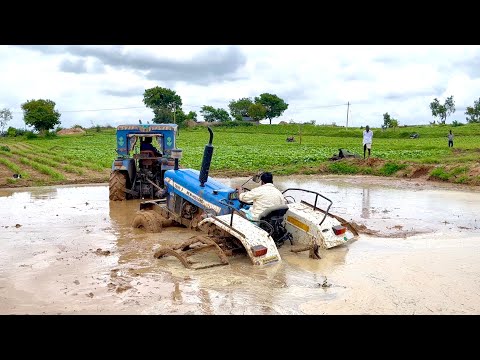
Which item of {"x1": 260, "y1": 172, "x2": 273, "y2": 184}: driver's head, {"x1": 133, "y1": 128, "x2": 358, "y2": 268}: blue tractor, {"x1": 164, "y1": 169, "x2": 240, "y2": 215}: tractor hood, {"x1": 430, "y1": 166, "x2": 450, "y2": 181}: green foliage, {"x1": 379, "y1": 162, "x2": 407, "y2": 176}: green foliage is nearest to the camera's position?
{"x1": 133, "y1": 128, "x2": 358, "y2": 268}: blue tractor

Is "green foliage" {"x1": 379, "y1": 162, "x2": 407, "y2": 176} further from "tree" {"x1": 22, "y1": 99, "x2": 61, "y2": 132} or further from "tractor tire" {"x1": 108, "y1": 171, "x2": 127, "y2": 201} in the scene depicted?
"tree" {"x1": 22, "y1": 99, "x2": 61, "y2": 132}

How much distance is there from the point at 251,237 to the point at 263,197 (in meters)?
0.86

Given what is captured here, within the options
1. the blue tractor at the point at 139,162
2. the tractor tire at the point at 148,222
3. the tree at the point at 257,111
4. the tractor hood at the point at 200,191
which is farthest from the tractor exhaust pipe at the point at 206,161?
the tree at the point at 257,111

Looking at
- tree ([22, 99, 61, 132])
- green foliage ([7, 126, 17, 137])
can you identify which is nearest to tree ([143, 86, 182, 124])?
tree ([22, 99, 61, 132])

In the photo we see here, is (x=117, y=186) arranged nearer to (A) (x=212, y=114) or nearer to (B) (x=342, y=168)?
(B) (x=342, y=168)

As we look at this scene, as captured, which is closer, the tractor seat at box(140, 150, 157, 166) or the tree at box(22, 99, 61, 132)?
the tractor seat at box(140, 150, 157, 166)

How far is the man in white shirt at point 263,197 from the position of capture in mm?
8484

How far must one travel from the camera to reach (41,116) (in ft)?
232

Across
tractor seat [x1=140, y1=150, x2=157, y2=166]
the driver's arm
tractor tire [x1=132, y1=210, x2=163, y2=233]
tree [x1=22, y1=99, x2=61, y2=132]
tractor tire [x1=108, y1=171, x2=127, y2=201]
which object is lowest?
tractor tire [x1=132, y1=210, x2=163, y2=233]

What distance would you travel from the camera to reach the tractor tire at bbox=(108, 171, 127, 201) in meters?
15.1

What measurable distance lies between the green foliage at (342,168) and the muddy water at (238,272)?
9899 millimetres

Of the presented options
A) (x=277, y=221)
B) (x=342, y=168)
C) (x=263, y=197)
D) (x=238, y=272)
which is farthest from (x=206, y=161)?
(x=342, y=168)

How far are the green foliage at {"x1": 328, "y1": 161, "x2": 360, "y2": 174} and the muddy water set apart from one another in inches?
390
